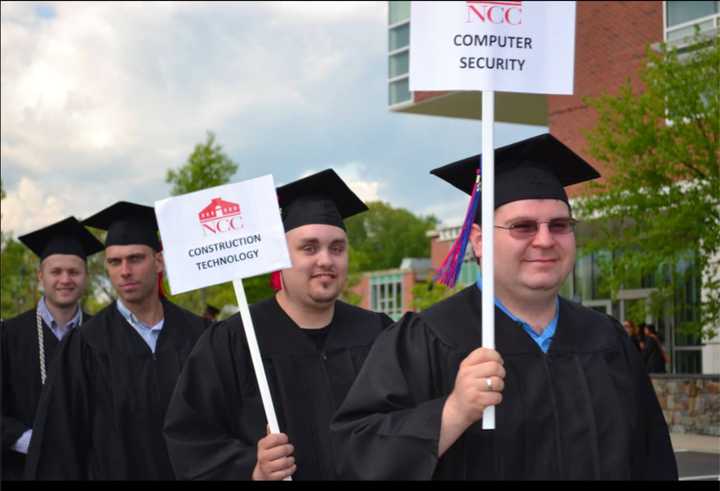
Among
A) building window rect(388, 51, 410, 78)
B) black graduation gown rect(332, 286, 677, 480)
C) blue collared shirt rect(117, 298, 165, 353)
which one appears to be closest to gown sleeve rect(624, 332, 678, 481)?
black graduation gown rect(332, 286, 677, 480)

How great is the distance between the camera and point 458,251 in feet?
14.0

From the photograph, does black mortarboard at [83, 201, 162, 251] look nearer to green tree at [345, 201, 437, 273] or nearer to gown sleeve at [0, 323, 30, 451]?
gown sleeve at [0, 323, 30, 451]

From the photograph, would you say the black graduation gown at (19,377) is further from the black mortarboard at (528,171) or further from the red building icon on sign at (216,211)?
the black mortarboard at (528,171)

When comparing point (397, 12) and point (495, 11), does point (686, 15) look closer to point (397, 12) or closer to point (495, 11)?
point (397, 12)

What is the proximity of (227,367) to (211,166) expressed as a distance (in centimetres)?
2893

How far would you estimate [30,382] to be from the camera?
744cm

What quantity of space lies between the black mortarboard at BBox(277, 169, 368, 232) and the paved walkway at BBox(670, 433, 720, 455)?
1285 centimetres

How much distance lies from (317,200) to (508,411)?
7.59 ft

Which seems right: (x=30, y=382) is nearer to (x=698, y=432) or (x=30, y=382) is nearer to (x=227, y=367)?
(x=227, y=367)

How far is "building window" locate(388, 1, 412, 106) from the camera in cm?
4034

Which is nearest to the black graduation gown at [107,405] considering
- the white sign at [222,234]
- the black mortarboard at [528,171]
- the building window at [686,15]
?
the white sign at [222,234]

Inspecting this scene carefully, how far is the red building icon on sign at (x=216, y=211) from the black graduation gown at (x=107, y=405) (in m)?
1.94

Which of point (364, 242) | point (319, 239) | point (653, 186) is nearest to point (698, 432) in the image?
point (653, 186)

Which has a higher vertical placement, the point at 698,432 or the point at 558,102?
the point at 558,102
